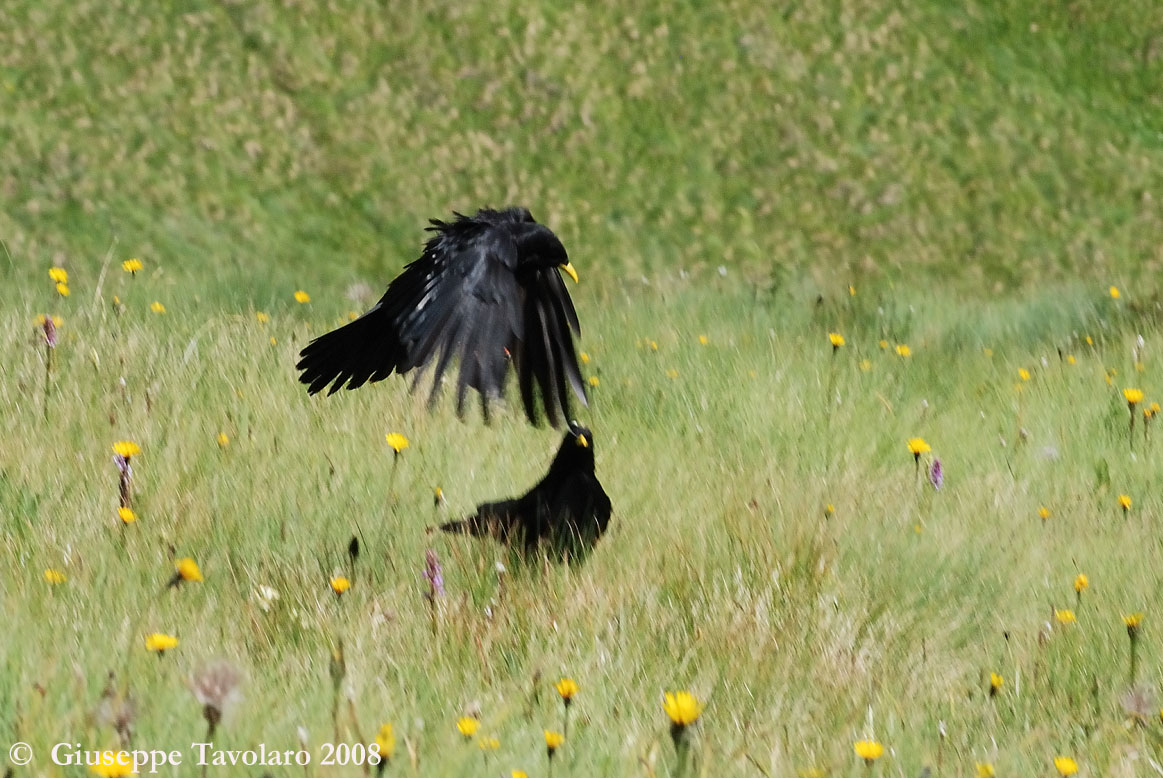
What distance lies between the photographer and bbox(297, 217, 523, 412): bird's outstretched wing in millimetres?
2859

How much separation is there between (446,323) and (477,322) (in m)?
0.08

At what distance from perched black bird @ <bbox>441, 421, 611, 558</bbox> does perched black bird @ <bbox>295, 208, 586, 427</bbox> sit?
0.25 meters

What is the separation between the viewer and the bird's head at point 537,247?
10.5ft

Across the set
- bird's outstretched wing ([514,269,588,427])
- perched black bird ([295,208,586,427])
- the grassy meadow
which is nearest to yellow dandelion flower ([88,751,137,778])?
the grassy meadow

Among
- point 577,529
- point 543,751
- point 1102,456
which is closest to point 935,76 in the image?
point 1102,456

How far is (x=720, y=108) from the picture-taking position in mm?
17141

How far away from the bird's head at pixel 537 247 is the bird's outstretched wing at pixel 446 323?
0.06 metres

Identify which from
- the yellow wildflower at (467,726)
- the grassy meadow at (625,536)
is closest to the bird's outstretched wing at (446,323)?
the grassy meadow at (625,536)

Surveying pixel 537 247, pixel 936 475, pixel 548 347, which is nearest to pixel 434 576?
pixel 548 347

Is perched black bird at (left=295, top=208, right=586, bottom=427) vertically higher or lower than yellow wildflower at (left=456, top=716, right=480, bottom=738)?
higher

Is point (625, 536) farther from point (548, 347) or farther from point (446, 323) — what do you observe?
point (446, 323)

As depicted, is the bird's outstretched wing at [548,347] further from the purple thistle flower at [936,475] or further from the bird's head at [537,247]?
the purple thistle flower at [936,475]

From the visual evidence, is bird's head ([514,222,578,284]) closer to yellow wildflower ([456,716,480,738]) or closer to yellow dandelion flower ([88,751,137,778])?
yellow wildflower ([456,716,480,738])

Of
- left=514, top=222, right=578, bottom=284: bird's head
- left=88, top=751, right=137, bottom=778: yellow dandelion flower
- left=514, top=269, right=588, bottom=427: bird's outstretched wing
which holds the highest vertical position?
left=514, top=222, right=578, bottom=284: bird's head
